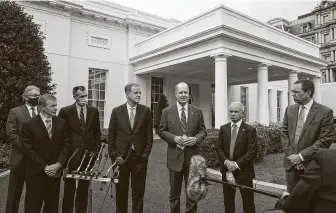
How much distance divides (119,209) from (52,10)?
1284 cm

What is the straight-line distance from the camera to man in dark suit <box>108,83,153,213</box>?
154 inches

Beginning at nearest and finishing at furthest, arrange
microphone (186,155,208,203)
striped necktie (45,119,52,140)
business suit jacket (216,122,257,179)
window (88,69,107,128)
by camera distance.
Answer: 1. microphone (186,155,208,203)
2. striped necktie (45,119,52,140)
3. business suit jacket (216,122,257,179)
4. window (88,69,107,128)

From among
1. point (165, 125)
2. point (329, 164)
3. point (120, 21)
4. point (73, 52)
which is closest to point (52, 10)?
point (73, 52)

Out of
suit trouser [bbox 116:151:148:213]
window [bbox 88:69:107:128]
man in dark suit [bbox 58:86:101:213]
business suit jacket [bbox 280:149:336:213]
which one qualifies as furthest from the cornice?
business suit jacket [bbox 280:149:336:213]

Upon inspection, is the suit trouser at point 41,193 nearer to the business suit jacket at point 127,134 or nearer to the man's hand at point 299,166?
the business suit jacket at point 127,134

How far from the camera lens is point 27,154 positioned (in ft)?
10.9

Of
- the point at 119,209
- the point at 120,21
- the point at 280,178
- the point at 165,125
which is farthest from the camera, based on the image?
the point at 120,21

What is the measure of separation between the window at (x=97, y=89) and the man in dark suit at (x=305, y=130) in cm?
1325

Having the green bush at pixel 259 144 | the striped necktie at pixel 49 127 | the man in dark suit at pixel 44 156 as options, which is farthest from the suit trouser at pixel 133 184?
the green bush at pixel 259 144

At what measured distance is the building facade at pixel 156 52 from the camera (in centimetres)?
1207

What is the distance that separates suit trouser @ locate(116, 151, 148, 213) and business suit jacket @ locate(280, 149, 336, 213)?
2510 millimetres

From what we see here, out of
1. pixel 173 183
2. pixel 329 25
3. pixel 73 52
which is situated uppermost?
pixel 329 25

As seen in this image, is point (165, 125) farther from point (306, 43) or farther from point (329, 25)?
point (329, 25)

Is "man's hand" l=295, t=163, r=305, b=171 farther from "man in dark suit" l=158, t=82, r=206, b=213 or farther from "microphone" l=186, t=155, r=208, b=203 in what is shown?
"microphone" l=186, t=155, r=208, b=203
